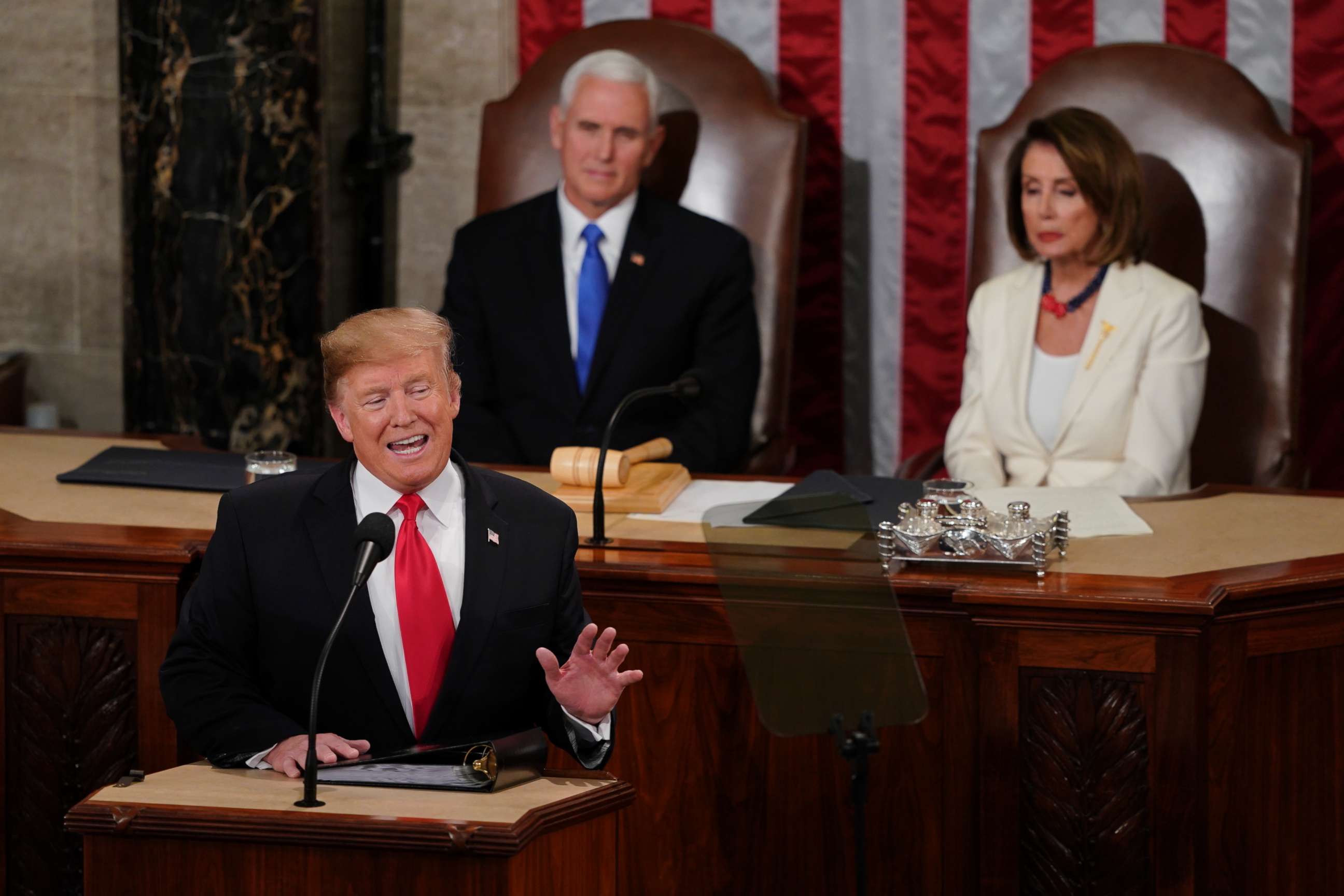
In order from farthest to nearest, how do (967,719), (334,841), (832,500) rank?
1. (832,500)
2. (967,719)
3. (334,841)

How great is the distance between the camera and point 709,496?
349cm

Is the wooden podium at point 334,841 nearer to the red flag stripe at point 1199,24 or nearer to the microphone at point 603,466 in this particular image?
the microphone at point 603,466

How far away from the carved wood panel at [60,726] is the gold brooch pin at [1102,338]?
2254mm

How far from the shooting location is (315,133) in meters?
4.91

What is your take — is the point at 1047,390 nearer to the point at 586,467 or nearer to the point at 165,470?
the point at 586,467

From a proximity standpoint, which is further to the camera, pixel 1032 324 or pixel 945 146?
pixel 945 146

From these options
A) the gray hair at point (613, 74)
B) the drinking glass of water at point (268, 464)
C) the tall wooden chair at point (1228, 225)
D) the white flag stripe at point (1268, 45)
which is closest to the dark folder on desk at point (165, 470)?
the drinking glass of water at point (268, 464)

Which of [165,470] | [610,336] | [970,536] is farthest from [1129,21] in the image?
[165,470]

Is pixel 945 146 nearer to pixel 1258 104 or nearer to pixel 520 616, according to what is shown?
pixel 1258 104

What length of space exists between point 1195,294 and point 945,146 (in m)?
1.23

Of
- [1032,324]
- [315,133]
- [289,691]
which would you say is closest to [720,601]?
[289,691]

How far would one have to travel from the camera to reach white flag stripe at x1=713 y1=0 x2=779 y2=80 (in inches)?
200

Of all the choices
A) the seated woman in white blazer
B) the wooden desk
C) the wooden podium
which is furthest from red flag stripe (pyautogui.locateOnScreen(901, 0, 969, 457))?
the wooden podium

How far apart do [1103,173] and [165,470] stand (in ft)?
7.35
